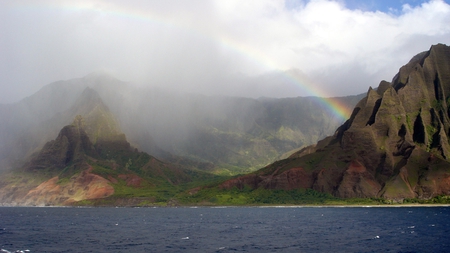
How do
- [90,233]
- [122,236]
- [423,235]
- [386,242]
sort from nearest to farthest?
[386,242], [423,235], [122,236], [90,233]

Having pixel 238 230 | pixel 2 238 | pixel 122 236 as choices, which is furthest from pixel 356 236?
pixel 2 238

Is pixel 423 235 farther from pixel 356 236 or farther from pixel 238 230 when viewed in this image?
pixel 238 230

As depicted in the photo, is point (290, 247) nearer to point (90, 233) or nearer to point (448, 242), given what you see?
point (448, 242)

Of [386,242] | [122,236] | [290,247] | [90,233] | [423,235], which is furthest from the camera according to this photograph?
[90,233]

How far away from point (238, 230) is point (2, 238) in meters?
66.1

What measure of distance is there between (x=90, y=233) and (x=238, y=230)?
44.8 m

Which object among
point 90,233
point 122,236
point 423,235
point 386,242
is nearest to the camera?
point 386,242

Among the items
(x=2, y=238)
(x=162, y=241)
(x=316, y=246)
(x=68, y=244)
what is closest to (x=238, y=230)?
(x=162, y=241)

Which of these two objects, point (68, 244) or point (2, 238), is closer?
point (68, 244)

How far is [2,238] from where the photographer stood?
11962 cm

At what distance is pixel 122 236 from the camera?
12738cm

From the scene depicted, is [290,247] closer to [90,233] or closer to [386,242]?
[386,242]

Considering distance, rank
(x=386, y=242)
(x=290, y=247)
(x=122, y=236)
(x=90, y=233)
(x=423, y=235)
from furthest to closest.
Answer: (x=90, y=233) → (x=122, y=236) → (x=423, y=235) → (x=386, y=242) → (x=290, y=247)

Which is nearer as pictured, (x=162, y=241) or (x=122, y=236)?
(x=162, y=241)
